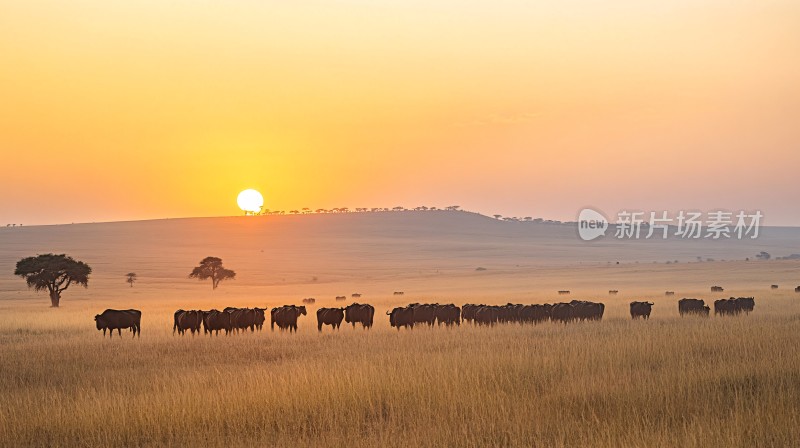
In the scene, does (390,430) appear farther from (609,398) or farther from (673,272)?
(673,272)

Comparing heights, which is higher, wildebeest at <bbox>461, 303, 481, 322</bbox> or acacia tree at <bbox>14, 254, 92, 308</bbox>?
acacia tree at <bbox>14, 254, 92, 308</bbox>

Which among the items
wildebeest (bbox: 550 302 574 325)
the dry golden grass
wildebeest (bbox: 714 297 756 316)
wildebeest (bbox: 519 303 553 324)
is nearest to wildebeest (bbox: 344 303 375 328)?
wildebeest (bbox: 519 303 553 324)

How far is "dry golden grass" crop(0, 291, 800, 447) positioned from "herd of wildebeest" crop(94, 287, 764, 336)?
7.29m

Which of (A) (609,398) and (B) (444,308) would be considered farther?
(B) (444,308)

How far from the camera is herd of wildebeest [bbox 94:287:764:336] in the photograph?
2641cm

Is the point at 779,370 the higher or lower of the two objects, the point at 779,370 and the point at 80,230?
the lower

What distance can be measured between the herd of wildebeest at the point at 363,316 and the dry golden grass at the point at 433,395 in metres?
7.29

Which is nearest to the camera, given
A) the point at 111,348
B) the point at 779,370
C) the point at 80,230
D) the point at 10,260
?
the point at 779,370

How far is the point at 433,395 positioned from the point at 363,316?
1627 centimetres

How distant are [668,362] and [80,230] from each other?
170 m

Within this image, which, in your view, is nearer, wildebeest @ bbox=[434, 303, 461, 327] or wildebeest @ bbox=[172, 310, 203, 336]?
wildebeest @ bbox=[172, 310, 203, 336]

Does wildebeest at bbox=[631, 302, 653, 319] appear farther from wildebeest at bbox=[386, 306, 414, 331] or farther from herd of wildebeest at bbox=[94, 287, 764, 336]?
wildebeest at bbox=[386, 306, 414, 331]

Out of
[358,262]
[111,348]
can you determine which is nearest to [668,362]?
[111,348]

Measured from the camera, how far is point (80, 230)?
168125 mm
